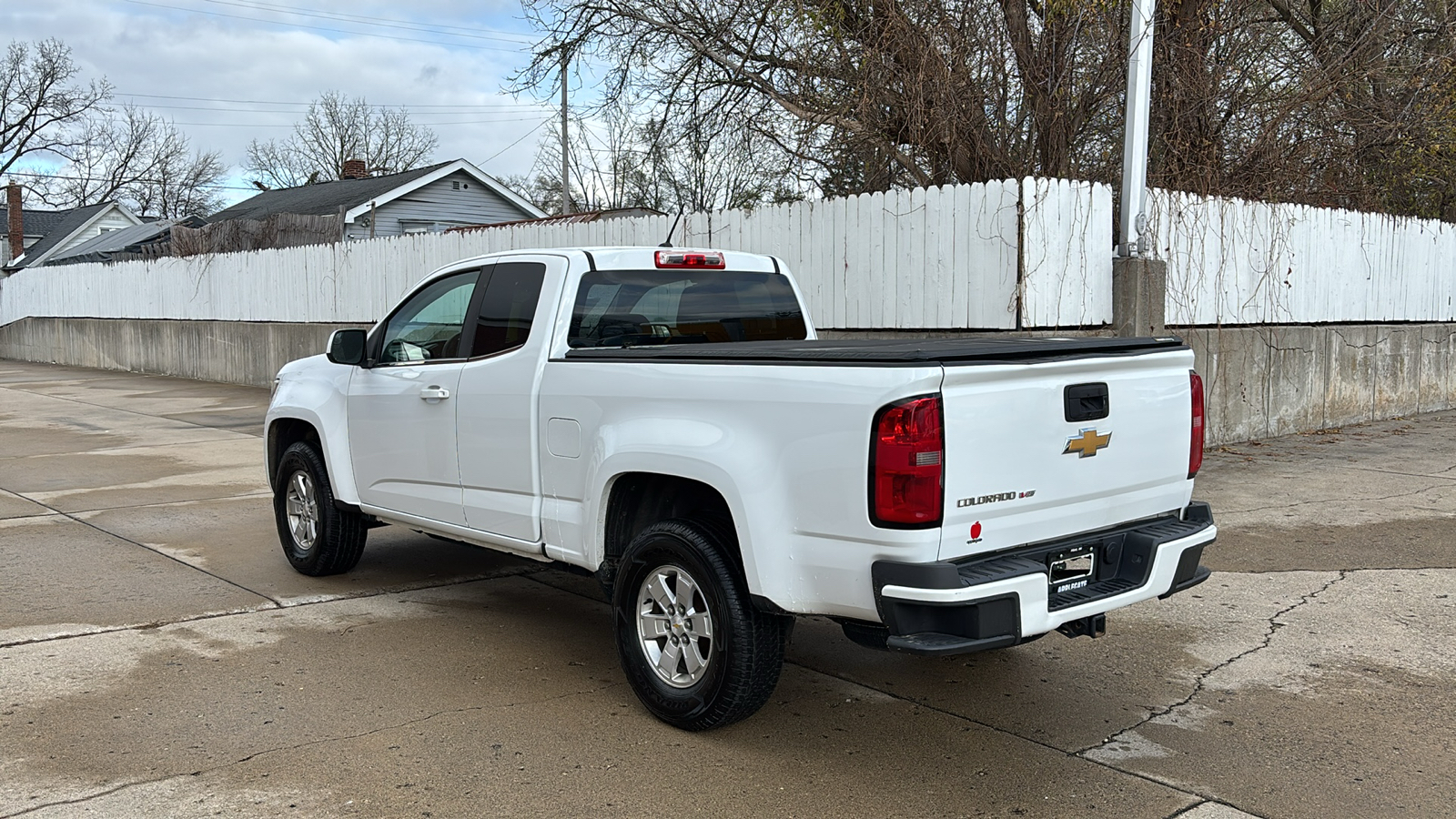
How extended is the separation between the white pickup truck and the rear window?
1 centimetres

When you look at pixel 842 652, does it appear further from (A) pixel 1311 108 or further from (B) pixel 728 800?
(A) pixel 1311 108

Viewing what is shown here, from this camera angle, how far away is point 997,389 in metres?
4.00

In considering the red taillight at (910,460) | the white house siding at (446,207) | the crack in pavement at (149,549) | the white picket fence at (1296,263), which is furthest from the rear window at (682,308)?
the white house siding at (446,207)

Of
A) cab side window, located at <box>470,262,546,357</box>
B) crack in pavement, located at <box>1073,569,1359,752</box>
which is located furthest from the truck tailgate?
cab side window, located at <box>470,262,546,357</box>

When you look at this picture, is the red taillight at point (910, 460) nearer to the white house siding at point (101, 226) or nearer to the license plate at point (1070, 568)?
the license plate at point (1070, 568)

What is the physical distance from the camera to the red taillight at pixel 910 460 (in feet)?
12.5

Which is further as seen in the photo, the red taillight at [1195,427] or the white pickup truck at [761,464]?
the red taillight at [1195,427]

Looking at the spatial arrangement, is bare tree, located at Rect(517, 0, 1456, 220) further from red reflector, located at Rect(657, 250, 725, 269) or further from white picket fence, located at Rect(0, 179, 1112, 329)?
red reflector, located at Rect(657, 250, 725, 269)

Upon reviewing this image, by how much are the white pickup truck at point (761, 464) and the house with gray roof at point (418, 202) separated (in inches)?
1009

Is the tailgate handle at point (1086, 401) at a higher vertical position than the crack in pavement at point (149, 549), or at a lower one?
higher

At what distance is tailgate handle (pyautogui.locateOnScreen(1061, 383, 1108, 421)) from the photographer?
4.23m

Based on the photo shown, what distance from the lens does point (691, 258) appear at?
19.3ft

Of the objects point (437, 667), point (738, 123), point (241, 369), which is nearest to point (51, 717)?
point (437, 667)

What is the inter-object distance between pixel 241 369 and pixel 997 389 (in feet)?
66.2
